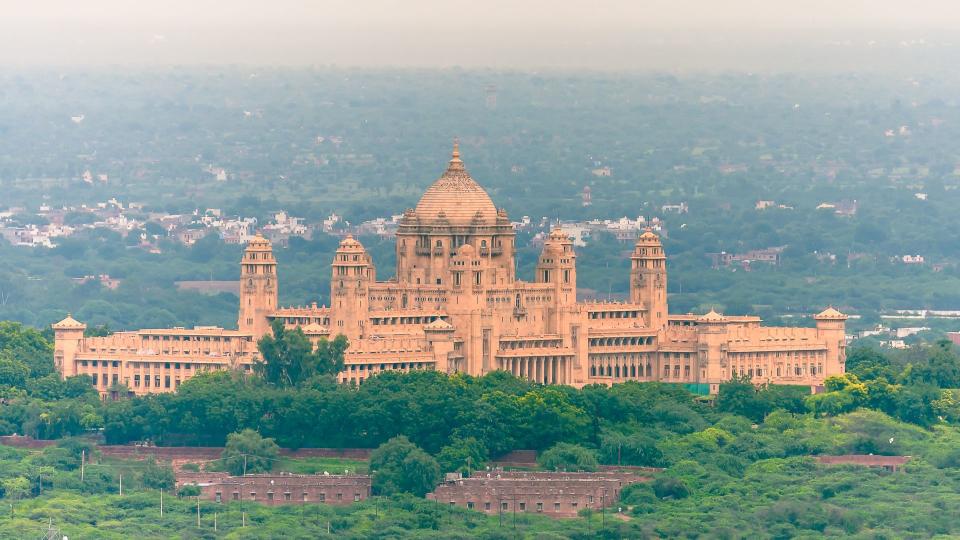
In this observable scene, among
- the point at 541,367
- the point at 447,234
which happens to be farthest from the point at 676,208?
the point at 541,367

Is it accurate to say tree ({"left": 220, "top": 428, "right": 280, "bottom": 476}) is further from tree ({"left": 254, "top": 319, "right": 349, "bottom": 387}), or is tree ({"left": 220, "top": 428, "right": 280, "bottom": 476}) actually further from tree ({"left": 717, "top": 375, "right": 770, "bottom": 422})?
tree ({"left": 717, "top": 375, "right": 770, "bottom": 422})

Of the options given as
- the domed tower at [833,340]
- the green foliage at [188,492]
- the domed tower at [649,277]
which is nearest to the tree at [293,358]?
the green foliage at [188,492]

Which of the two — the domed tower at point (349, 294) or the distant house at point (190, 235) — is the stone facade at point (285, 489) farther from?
the distant house at point (190, 235)

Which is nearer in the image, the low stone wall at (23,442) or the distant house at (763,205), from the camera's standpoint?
the low stone wall at (23,442)

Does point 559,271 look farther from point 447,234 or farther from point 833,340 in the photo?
point 833,340

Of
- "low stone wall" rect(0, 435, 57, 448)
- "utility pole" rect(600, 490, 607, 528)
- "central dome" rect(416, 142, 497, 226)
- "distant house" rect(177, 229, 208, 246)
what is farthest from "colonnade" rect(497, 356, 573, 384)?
"distant house" rect(177, 229, 208, 246)
